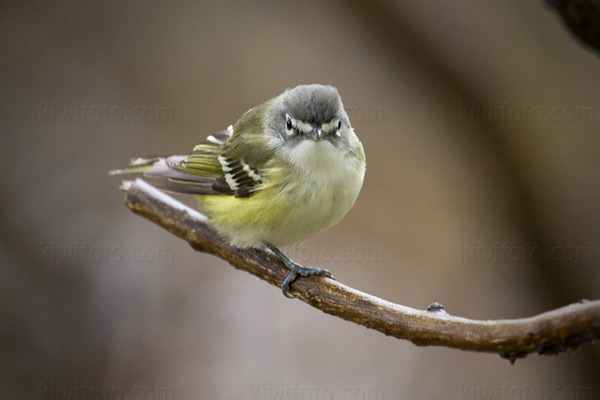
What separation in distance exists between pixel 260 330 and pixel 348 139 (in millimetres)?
2459

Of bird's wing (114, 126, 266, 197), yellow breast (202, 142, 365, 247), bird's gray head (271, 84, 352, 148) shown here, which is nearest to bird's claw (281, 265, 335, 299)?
yellow breast (202, 142, 365, 247)

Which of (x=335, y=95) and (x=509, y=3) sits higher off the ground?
(x=509, y=3)

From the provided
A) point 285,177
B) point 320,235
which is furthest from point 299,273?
point 320,235

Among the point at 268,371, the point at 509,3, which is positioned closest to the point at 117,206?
the point at 268,371

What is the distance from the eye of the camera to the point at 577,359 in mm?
5859

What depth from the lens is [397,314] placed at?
2.95 m

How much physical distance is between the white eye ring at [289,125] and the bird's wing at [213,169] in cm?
28

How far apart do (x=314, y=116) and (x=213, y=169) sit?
96 centimetres

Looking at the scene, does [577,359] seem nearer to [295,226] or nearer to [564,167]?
[564,167]

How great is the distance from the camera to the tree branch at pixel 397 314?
2.41 metres

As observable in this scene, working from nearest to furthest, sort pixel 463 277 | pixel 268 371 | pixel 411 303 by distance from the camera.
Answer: pixel 268 371, pixel 411 303, pixel 463 277

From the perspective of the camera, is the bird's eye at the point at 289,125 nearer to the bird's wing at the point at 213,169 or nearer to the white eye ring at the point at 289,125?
the white eye ring at the point at 289,125

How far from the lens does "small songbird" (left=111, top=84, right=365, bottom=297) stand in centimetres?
348

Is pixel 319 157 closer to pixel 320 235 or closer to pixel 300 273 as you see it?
pixel 300 273
